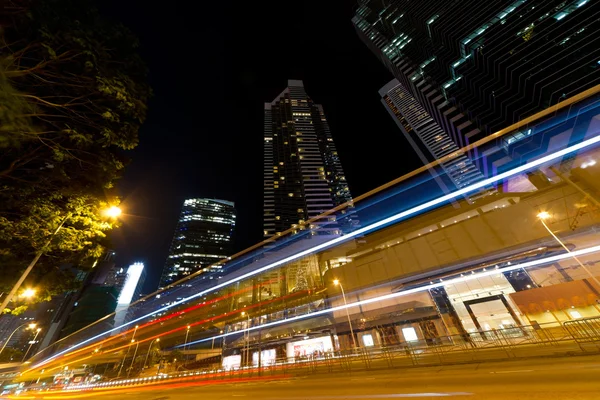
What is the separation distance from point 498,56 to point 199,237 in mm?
145656

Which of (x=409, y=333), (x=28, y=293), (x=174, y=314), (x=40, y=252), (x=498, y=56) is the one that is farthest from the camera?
(x=498, y=56)

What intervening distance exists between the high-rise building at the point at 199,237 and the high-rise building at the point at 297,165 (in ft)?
243

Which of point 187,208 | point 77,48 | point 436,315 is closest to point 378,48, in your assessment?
point 436,315

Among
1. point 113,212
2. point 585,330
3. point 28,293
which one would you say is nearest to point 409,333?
point 585,330

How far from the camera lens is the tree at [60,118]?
6035 millimetres

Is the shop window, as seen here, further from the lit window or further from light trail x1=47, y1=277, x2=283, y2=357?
light trail x1=47, y1=277, x2=283, y2=357

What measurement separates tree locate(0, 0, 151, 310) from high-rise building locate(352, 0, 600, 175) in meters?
56.4

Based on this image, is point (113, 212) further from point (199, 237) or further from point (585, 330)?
point (199, 237)

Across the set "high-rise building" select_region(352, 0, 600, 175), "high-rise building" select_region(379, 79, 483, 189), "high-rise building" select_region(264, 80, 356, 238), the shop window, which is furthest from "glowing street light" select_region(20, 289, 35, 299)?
"high-rise building" select_region(379, 79, 483, 189)

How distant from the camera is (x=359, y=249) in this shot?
2708 centimetres

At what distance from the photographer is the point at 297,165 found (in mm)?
79625

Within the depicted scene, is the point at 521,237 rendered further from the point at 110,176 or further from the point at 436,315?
the point at 110,176

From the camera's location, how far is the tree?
6.04 metres

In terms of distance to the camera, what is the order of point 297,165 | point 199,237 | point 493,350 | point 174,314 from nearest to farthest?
point 493,350, point 174,314, point 297,165, point 199,237
